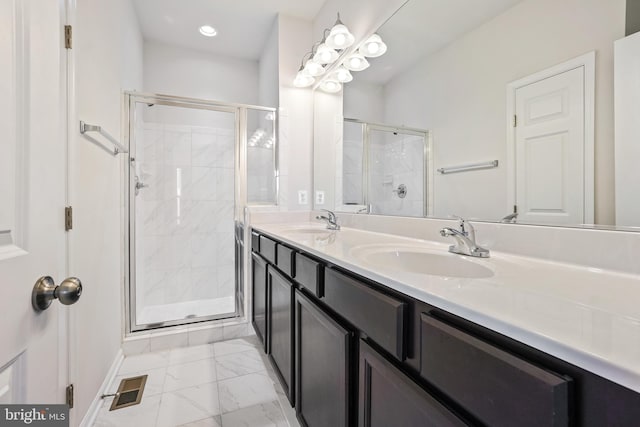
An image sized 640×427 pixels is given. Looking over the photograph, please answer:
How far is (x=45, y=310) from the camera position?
0.56 metres

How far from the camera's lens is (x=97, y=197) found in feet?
4.60

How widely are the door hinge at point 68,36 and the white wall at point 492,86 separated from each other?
1.43 meters

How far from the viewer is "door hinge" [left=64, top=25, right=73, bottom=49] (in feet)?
3.43

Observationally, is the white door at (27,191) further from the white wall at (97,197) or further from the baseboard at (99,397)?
the baseboard at (99,397)

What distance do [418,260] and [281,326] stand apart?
0.79m

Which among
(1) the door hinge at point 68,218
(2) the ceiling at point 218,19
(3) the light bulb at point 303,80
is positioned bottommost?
(1) the door hinge at point 68,218

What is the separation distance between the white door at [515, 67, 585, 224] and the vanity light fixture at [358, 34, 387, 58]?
939 millimetres

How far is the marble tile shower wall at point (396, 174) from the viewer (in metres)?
1.39

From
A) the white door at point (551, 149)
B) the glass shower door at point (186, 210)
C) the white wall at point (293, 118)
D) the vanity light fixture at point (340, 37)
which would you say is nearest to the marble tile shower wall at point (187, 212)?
the glass shower door at point (186, 210)

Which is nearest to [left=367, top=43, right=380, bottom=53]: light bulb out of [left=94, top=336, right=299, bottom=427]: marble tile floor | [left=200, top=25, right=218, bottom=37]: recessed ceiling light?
[left=200, top=25, right=218, bottom=37]: recessed ceiling light

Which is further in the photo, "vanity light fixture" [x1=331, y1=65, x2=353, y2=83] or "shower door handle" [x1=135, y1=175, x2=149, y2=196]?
"shower door handle" [x1=135, y1=175, x2=149, y2=196]

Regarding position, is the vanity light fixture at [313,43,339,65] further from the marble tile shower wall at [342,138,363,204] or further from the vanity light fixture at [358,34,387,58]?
the marble tile shower wall at [342,138,363,204]

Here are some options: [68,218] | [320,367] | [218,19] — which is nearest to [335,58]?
[218,19]

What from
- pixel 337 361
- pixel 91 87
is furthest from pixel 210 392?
pixel 91 87
